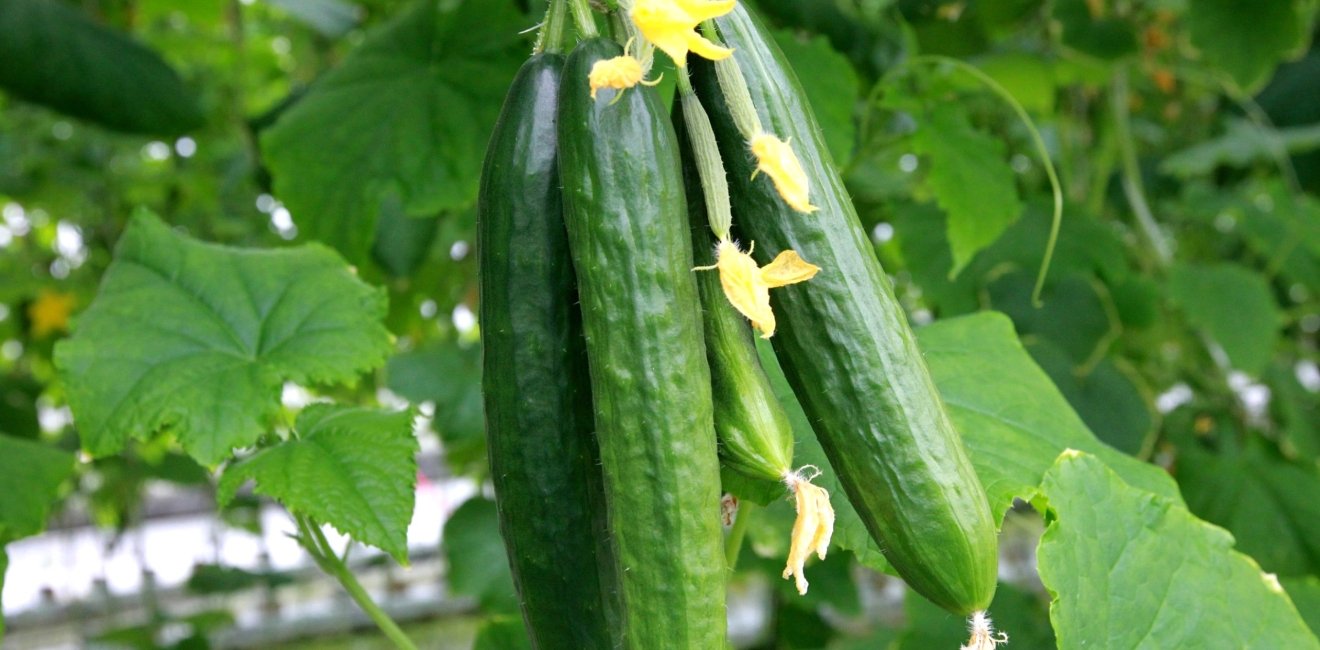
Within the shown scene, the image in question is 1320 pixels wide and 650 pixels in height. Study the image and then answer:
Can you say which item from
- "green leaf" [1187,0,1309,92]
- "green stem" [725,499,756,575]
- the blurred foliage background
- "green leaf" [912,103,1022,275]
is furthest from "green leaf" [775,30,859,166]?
"green leaf" [1187,0,1309,92]

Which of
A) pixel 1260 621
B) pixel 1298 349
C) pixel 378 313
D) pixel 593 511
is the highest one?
pixel 378 313

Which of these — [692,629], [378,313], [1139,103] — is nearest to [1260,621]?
[692,629]

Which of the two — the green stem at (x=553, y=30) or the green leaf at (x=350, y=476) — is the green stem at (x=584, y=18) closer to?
the green stem at (x=553, y=30)

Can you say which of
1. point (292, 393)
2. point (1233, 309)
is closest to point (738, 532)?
point (1233, 309)

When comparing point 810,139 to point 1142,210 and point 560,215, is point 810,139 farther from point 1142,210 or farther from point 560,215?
point 1142,210

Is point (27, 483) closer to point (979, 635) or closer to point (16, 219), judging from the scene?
point (979, 635)

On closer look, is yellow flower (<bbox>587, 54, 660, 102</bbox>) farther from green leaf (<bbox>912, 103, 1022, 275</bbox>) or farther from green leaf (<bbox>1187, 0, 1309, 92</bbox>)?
green leaf (<bbox>1187, 0, 1309, 92</bbox>)
